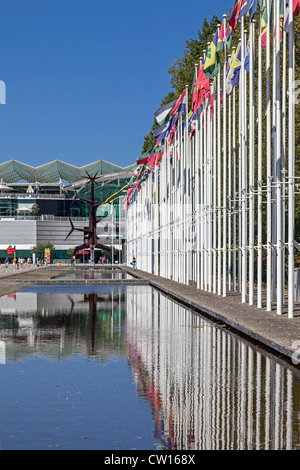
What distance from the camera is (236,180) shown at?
4709cm

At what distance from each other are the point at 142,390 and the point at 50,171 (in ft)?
606

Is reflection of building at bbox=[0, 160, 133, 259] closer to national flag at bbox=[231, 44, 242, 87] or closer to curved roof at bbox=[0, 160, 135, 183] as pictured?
curved roof at bbox=[0, 160, 135, 183]

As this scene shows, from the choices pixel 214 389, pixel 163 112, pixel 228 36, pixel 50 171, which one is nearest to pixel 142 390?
pixel 214 389

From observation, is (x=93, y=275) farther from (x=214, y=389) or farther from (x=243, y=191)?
(x=214, y=389)

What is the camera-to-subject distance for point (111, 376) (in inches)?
436

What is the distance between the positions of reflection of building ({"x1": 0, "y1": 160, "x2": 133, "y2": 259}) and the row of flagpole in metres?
84.2

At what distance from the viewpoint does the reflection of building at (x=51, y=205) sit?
6417 inches

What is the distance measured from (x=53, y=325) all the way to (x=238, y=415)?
11.0 meters

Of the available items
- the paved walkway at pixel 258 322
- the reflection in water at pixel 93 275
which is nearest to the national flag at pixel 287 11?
the paved walkway at pixel 258 322

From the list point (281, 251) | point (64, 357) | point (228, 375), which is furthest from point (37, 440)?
point (281, 251)

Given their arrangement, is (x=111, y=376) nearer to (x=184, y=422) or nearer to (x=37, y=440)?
(x=184, y=422)

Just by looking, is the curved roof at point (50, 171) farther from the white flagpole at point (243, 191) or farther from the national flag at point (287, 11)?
the national flag at point (287, 11)

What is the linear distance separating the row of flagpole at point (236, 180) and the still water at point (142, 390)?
18.7 feet
